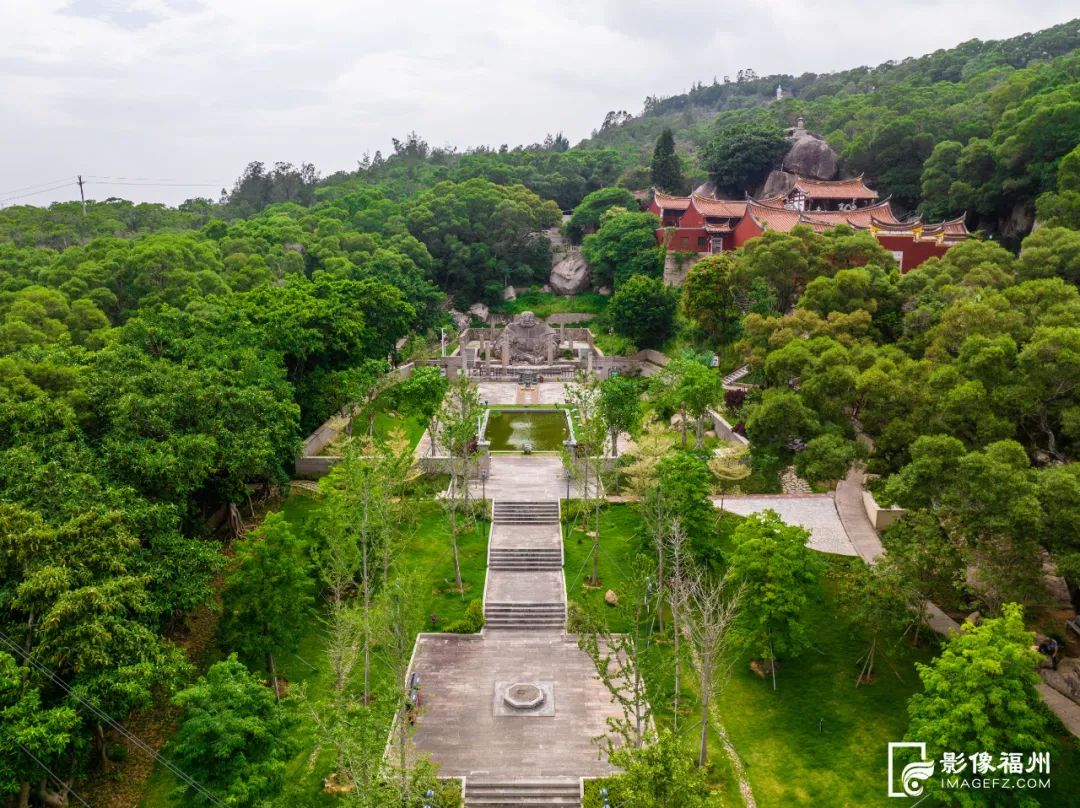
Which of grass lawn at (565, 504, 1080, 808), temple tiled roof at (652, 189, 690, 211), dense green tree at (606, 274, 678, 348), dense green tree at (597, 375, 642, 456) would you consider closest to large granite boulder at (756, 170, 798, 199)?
temple tiled roof at (652, 189, 690, 211)

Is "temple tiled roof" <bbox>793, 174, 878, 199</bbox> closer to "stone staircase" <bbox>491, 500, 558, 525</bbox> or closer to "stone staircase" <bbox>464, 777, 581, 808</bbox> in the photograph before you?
"stone staircase" <bbox>491, 500, 558, 525</bbox>

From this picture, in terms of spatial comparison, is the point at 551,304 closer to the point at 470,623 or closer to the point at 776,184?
the point at 776,184

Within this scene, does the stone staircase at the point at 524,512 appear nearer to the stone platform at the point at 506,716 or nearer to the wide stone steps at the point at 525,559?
the wide stone steps at the point at 525,559

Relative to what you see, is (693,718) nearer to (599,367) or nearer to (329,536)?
(329,536)

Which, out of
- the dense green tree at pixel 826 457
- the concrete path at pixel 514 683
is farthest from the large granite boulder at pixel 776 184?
the concrete path at pixel 514 683

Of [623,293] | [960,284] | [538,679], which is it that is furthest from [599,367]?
[538,679]

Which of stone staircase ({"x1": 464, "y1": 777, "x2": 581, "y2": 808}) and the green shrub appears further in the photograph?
the green shrub
